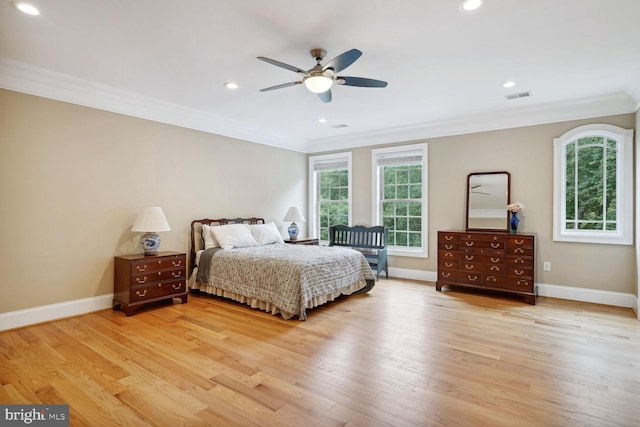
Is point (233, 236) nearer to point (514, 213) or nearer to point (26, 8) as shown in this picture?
point (26, 8)

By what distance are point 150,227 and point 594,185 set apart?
18.6ft

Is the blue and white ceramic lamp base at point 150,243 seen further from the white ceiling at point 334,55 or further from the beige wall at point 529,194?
the beige wall at point 529,194

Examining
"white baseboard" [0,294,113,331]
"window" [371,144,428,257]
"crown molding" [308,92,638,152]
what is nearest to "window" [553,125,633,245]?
"crown molding" [308,92,638,152]

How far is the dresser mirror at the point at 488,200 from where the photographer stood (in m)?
4.95

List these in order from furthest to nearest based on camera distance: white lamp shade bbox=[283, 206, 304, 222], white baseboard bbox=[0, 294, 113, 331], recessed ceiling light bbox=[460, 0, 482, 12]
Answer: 1. white lamp shade bbox=[283, 206, 304, 222]
2. white baseboard bbox=[0, 294, 113, 331]
3. recessed ceiling light bbox=[460, 0, 482, 12]

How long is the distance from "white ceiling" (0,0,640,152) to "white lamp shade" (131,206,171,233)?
4.43 feet

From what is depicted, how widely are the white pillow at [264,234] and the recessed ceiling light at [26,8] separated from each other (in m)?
3.52

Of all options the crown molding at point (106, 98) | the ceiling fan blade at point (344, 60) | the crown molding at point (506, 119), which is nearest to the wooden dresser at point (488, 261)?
the crown molding at point (506, 119)

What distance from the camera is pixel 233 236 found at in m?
4.90

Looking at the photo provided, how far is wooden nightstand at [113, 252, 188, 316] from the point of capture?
3.82m

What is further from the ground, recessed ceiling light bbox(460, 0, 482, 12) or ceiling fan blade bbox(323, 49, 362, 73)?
recessed ceiling light bbox(460, 0, 482, 12)

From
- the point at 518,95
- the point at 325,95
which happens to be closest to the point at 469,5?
the point at 325,95

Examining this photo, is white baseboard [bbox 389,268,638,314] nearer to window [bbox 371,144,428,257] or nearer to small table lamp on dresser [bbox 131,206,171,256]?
window [bbox 371,144,428,257]

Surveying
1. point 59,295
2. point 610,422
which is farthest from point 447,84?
point 59,295
